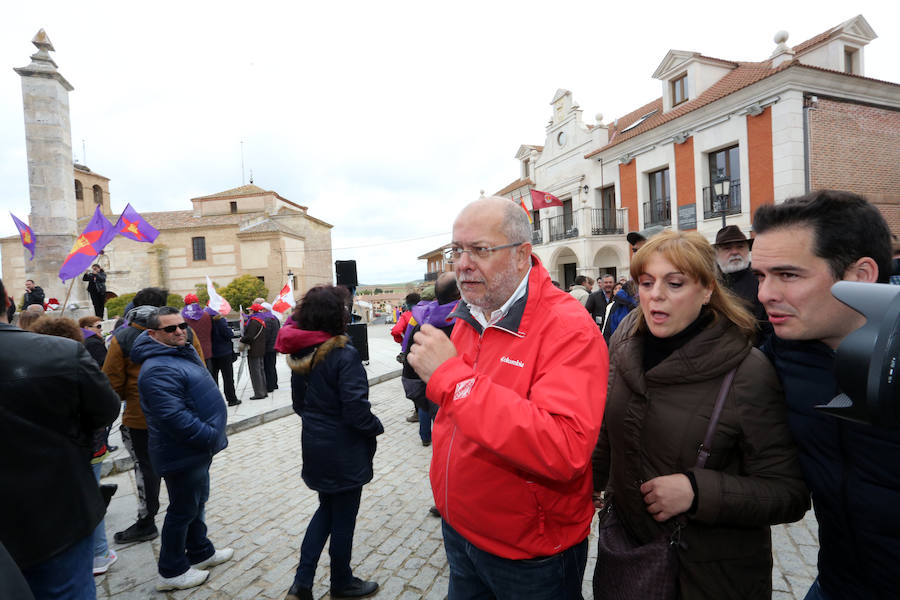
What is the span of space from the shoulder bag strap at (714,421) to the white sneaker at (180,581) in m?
3.49

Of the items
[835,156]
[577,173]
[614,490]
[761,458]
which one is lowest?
[614,490]

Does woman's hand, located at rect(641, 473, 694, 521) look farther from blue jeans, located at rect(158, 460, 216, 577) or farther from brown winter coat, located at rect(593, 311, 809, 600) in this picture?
blue jeans, located at rect(158, 460, 216, 577)

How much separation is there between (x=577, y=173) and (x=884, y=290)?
22.8 metres

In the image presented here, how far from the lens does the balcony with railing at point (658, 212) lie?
18.0 metres

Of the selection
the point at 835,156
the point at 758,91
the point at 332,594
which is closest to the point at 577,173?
the point at 758,91

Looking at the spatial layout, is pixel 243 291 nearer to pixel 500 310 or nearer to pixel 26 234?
pixel 26 234

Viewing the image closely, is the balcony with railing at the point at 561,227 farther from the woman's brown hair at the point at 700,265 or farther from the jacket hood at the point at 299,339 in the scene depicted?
the woman's brown hair at the point at 700,265

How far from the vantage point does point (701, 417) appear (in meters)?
1.60

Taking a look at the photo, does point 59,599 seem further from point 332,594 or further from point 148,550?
point 148,550

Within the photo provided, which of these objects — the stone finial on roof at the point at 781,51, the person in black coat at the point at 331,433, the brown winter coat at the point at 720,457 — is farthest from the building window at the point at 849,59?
the person in black coat at the point at 331,433

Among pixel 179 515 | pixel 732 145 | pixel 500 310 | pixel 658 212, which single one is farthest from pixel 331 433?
pixel 658 212

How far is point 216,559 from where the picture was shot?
3.55 metres

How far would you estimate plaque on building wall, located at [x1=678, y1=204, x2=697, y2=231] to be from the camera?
16.5 m

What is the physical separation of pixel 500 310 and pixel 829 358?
3.57 ft
